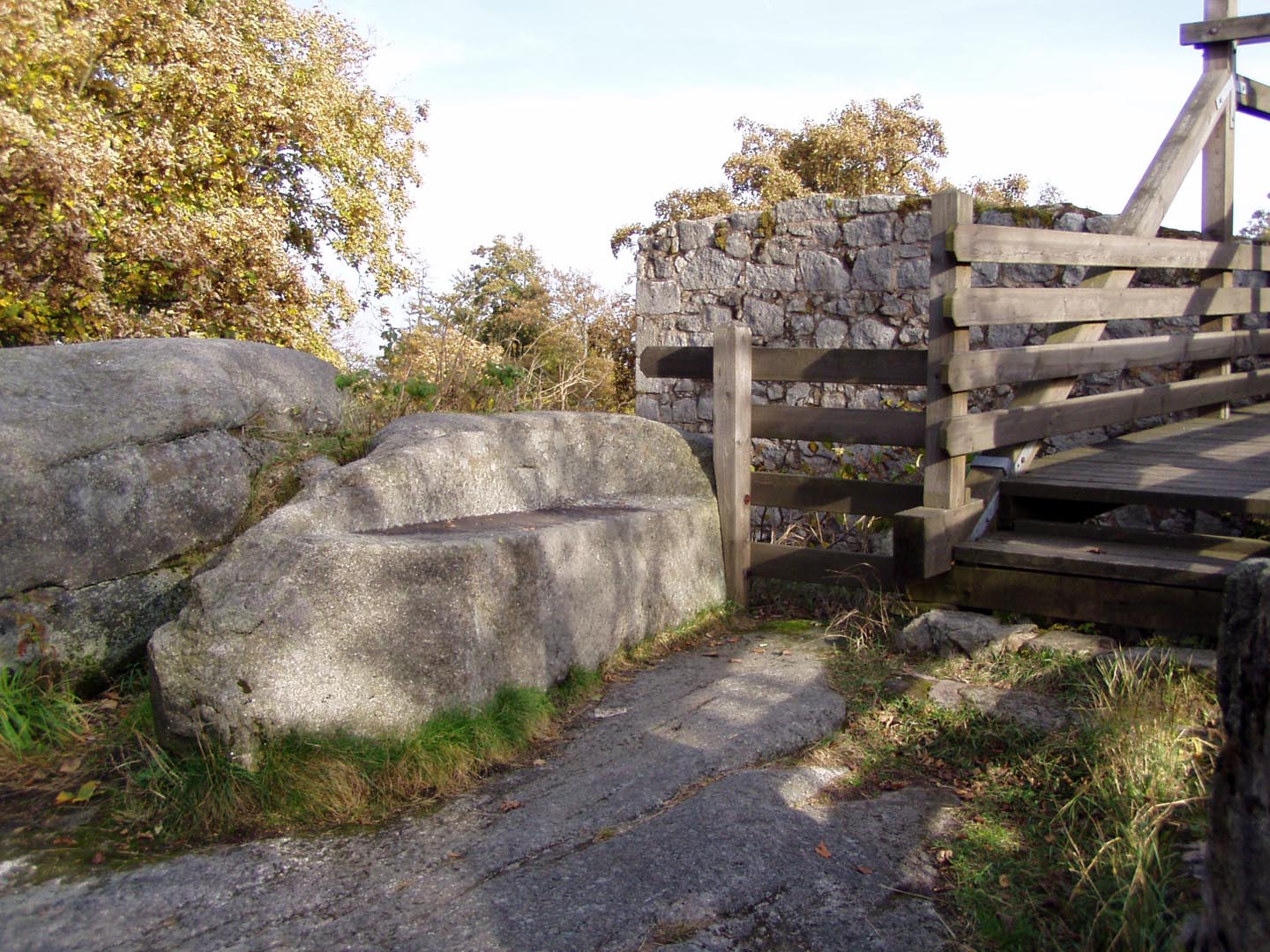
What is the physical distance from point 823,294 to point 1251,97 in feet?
10.5

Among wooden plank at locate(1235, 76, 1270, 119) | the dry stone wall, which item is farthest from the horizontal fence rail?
wooden plank at locate(1235, 76, 1270, 119)

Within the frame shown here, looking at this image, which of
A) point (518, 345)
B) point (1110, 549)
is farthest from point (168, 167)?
point (1110, 549)

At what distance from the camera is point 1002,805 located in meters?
3.47

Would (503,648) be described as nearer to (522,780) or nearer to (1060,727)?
(522,780)

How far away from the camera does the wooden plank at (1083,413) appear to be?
483cm

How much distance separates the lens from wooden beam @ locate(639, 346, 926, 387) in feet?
17.1

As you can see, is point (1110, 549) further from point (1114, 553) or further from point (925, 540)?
point (925, 540)

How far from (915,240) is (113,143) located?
21.9ft

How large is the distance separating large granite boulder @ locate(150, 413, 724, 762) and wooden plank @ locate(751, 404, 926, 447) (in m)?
0.58

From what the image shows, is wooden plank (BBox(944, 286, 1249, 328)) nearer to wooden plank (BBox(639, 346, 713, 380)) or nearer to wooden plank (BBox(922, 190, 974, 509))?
wooden plank (BBox(922, 190, 974, 509))

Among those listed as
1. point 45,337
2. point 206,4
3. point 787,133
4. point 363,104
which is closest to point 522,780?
point 45,337

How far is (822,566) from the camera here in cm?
562

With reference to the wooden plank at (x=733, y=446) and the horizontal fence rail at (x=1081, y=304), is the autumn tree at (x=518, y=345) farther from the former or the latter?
the horizontal fence rail at (x=1081, y=304)

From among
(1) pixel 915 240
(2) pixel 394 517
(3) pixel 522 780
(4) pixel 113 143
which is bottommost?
(3) pixel 522 780
